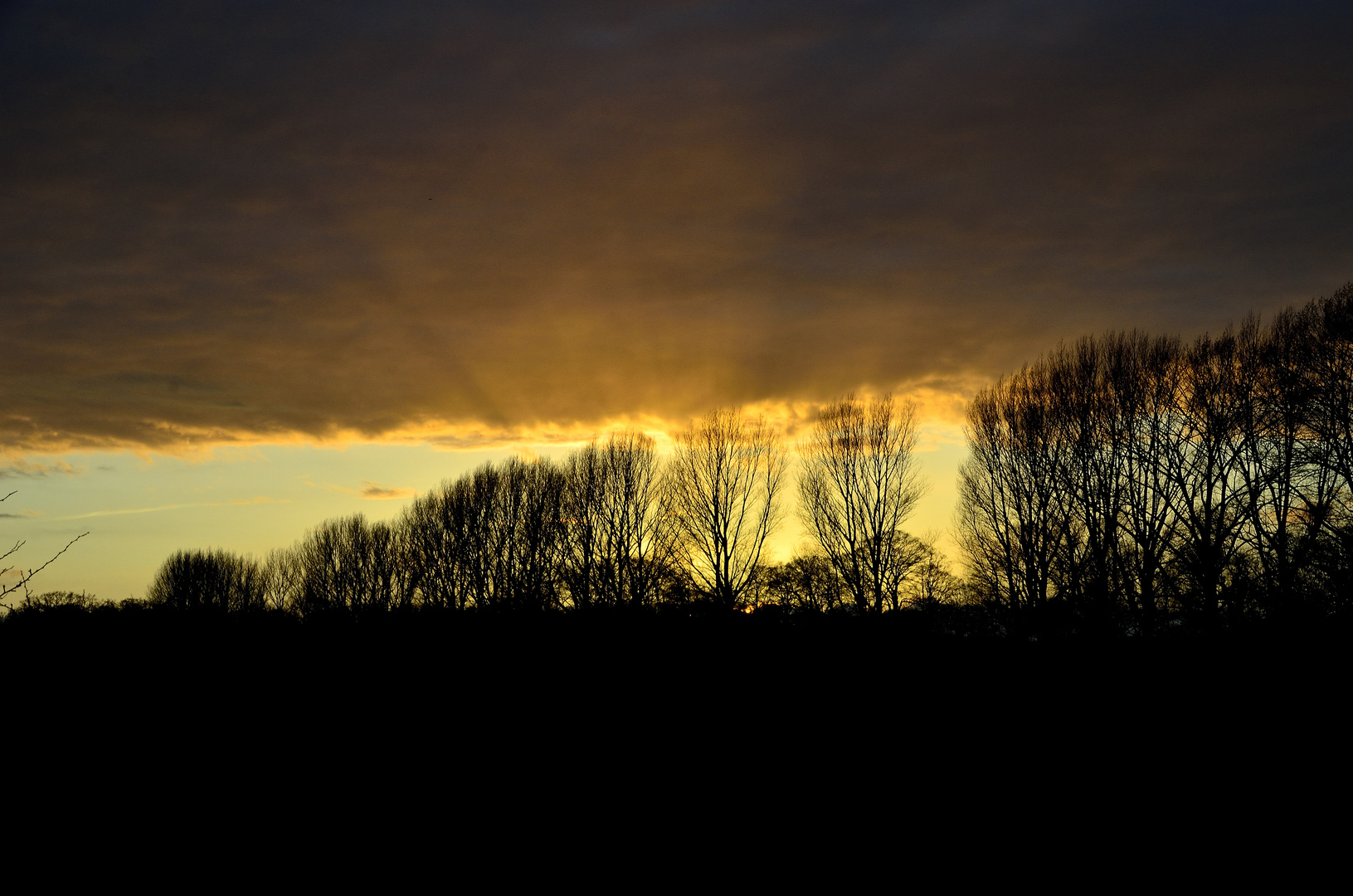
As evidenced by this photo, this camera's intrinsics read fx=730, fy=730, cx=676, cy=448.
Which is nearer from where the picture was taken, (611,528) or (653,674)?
(653,674)

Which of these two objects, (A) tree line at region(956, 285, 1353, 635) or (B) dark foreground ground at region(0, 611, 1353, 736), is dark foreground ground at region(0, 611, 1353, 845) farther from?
(A) tree line at region(956, 285, 1353, 635)

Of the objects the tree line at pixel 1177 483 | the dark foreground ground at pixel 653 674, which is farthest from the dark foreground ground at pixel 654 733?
the tree line at pixel 1177 483

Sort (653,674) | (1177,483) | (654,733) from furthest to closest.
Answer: (1177,483) < (653,674) < (654,733)

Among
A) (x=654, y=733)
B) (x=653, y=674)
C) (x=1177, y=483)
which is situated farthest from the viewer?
(x=1177, y=483)

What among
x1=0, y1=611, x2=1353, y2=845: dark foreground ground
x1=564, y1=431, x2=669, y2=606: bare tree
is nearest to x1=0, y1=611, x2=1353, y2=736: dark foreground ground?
x1=0, y1=611, x2=1353, y2=845: dark foreground ground

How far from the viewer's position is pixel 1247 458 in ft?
96.1

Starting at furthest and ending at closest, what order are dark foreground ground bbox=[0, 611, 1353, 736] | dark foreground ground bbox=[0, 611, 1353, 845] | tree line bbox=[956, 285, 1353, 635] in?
tree line bbox=[956, 285, 1353, 635], dark foreground ground bbox=[0, 611, 1353, 736], dark foreground ground bbox=[0, 611, 1353, 845]

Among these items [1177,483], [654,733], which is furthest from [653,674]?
[1177,483]

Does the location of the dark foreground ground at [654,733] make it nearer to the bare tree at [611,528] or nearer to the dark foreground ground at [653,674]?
the dark foreground ground at [653,674]

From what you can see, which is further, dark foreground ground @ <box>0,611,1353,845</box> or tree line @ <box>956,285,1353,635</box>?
tree line @ <box>956,285,1353,635</box>

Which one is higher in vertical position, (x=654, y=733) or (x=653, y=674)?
(x=653, y=674)

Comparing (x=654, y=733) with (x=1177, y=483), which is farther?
(x=1177, y=483)

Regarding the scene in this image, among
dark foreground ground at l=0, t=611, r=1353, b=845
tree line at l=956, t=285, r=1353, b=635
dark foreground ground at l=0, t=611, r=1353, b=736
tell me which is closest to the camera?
dark foreground ground at l=0, t=611, r=1353, b=845

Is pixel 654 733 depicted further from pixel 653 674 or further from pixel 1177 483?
pixel 1177 483
